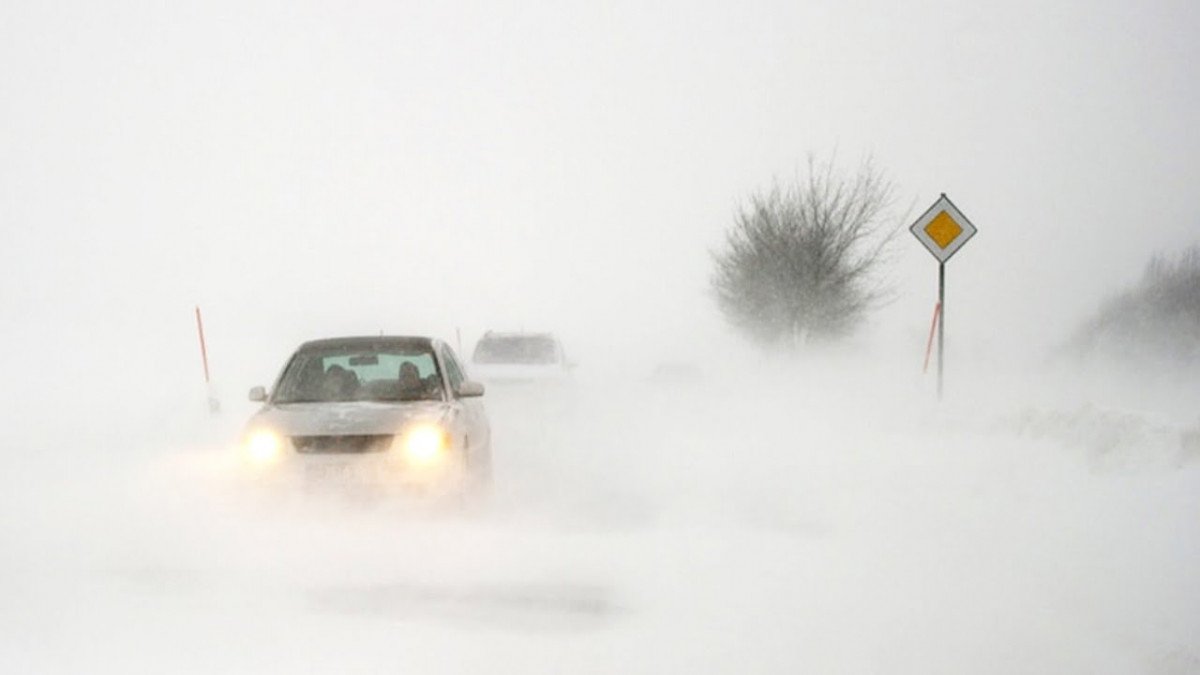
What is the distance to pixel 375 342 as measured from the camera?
28.2ft

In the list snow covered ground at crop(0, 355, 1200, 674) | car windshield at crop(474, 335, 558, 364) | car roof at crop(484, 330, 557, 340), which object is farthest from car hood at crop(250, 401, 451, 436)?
car roof at crop(484, 330, 557, 340)

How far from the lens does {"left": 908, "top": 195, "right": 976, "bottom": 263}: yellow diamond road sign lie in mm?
13204

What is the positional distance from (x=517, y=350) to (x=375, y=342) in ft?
22.3

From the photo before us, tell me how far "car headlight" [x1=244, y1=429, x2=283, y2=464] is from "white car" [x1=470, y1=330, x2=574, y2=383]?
290 inches

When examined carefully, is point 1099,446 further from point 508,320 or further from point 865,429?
point 508,320

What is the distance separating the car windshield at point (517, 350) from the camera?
15.1 m

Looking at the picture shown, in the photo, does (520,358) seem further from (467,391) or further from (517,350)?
(467,391)

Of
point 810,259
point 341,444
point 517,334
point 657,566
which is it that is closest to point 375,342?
point 341,444

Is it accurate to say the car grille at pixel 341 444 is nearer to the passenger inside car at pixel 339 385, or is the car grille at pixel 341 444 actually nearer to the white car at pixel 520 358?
the passenger inside car at pixel 339 385

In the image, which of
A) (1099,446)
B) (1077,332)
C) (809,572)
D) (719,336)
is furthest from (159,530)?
(719,336)

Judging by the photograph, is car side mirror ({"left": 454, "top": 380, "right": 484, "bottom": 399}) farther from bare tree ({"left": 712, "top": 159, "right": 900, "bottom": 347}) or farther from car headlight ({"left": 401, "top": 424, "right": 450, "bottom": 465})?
bare tree ({"left": 712, "top": 159, "right": 900, "bottom": 347})

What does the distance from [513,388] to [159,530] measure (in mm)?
7265

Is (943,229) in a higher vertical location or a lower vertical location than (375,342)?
higher

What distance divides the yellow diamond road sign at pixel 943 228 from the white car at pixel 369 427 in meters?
7.38
